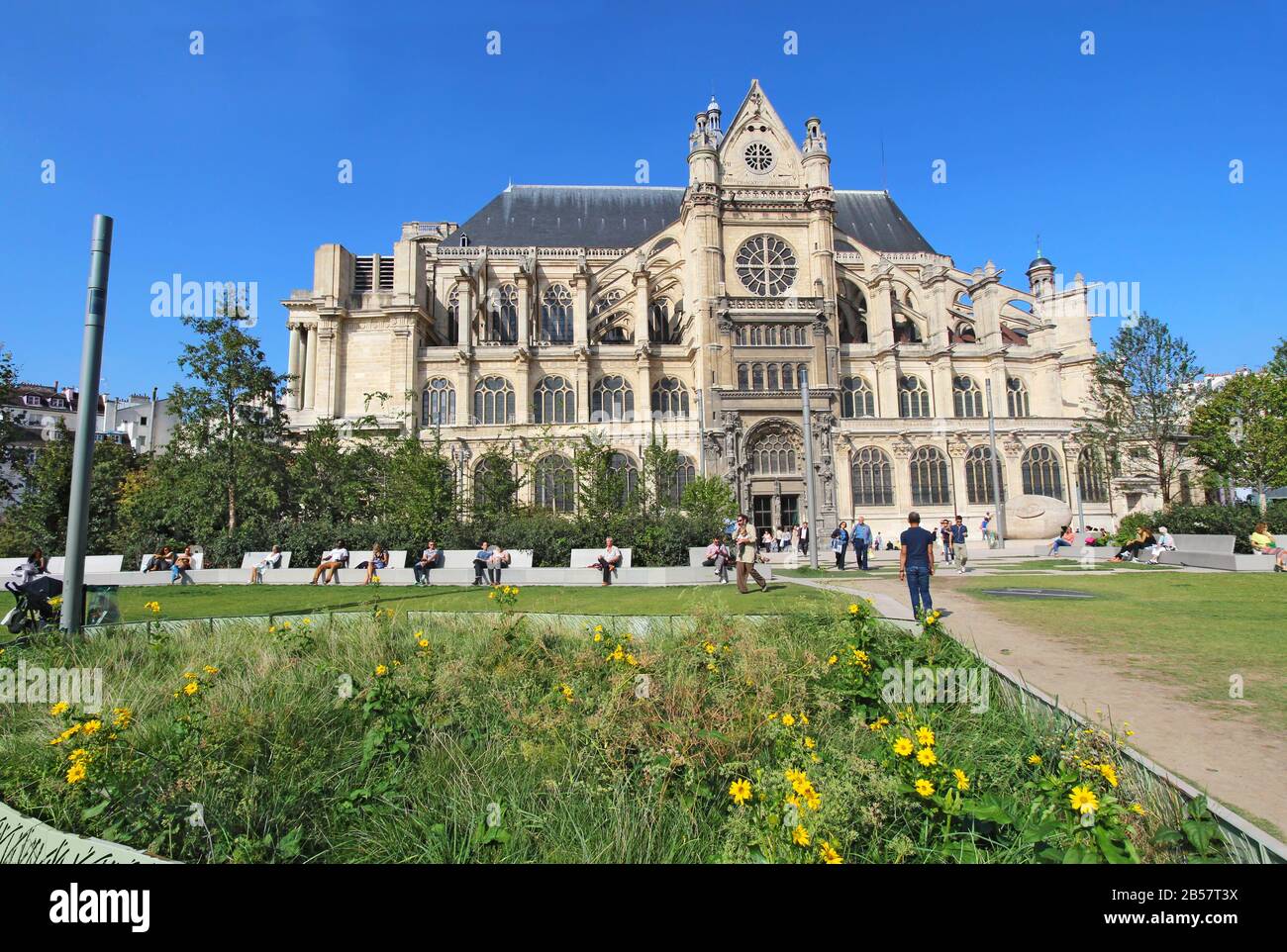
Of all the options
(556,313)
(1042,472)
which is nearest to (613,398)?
(556,313)

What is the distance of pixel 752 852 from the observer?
3113 mm

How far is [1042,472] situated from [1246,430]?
9204 millimetres

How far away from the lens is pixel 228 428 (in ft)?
74.7

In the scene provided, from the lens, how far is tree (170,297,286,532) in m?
22.2

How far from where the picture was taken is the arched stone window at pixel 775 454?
35625 millimetres

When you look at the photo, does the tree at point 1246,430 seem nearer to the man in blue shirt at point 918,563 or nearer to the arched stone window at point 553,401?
the man in blue shirt at point 918,563

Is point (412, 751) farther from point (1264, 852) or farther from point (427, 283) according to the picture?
point (427, 283)

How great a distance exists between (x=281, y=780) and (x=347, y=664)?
2209 mm

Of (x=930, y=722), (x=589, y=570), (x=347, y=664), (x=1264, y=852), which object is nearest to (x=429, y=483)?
(x=589, y=570)

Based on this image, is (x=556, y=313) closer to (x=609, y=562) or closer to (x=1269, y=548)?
(x=609, y=562)

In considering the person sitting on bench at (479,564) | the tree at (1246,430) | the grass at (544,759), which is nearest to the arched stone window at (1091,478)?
the tree at (1246,430)

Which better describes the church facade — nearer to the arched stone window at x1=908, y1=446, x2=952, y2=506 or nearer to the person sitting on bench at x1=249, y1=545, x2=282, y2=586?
the arched stone window at x1=908, y1=446, x2=952, y2=506

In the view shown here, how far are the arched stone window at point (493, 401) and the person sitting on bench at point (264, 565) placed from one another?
1906 centimetres
